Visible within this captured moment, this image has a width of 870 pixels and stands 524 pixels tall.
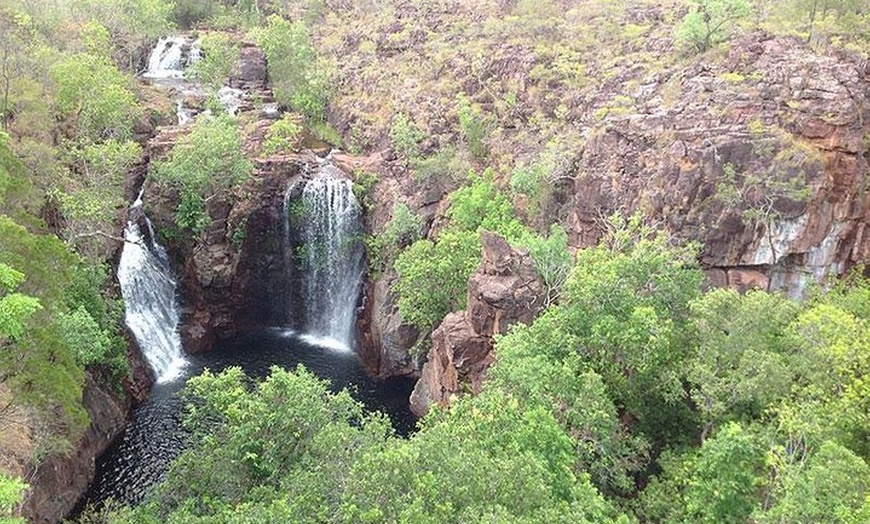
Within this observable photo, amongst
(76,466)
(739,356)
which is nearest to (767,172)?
(739,356)

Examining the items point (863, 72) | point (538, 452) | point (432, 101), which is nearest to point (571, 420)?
point (538, 452)

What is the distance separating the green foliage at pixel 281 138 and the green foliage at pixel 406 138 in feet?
24.3

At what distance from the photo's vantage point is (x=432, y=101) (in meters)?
50.9

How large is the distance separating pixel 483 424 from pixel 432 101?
111 feet

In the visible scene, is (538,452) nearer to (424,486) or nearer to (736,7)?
(424,486)

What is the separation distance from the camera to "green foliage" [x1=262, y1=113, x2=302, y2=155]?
161 ft

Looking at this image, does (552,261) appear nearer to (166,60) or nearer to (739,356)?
(739,356)

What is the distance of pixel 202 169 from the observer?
146 ft

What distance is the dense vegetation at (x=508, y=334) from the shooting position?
1945 centimetres

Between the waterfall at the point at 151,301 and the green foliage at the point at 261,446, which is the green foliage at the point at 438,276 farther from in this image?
the waterfall at the point at 151,301

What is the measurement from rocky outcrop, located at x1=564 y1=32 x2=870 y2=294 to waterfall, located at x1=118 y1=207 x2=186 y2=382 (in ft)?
89.8

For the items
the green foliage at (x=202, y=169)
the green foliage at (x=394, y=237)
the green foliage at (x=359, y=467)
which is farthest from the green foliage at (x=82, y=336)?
the green foliage at (x=394, y=237)

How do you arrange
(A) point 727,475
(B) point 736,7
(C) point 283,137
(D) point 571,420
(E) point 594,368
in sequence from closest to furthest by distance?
1. (A) point 727,475
2. (D) point 571,420
3. (E) point 594,368
4. (B) point 736,7
5. (C) point 283,137

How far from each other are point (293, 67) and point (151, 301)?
2462cm
